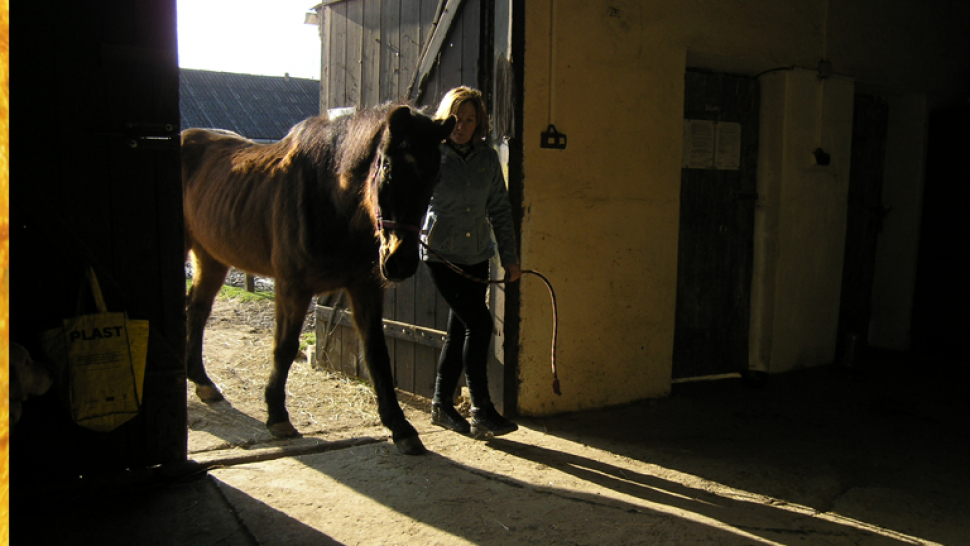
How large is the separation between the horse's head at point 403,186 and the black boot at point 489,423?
993 mm

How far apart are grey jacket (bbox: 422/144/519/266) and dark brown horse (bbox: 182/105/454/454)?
0.29 meters

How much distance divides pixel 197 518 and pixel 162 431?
0.44 meters

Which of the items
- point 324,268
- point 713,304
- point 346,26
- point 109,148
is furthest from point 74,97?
point 713,304

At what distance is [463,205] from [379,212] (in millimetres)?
516

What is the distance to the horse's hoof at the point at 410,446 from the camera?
9.98ft

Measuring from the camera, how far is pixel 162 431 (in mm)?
2543

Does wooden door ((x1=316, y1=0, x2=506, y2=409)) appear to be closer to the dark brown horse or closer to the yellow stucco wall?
the yellow stucco wall

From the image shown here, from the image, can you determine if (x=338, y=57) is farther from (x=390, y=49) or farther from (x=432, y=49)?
(x=432, y=49)

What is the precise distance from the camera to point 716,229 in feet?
14.6

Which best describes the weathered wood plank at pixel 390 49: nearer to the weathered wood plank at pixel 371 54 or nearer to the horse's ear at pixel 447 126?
the weathered wood plank at pixel 371 54

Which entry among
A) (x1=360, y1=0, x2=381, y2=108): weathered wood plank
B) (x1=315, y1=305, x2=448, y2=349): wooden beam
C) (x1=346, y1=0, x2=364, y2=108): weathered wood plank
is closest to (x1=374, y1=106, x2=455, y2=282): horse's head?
(x1=315, y1=305, x2=448, y2=349): wooden beam

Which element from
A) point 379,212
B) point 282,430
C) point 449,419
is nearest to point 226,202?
point 282,430

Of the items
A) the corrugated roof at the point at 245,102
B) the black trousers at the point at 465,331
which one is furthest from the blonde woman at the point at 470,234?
→ the corrugated roof at the point at 245,102

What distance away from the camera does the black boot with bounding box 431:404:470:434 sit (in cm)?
331
